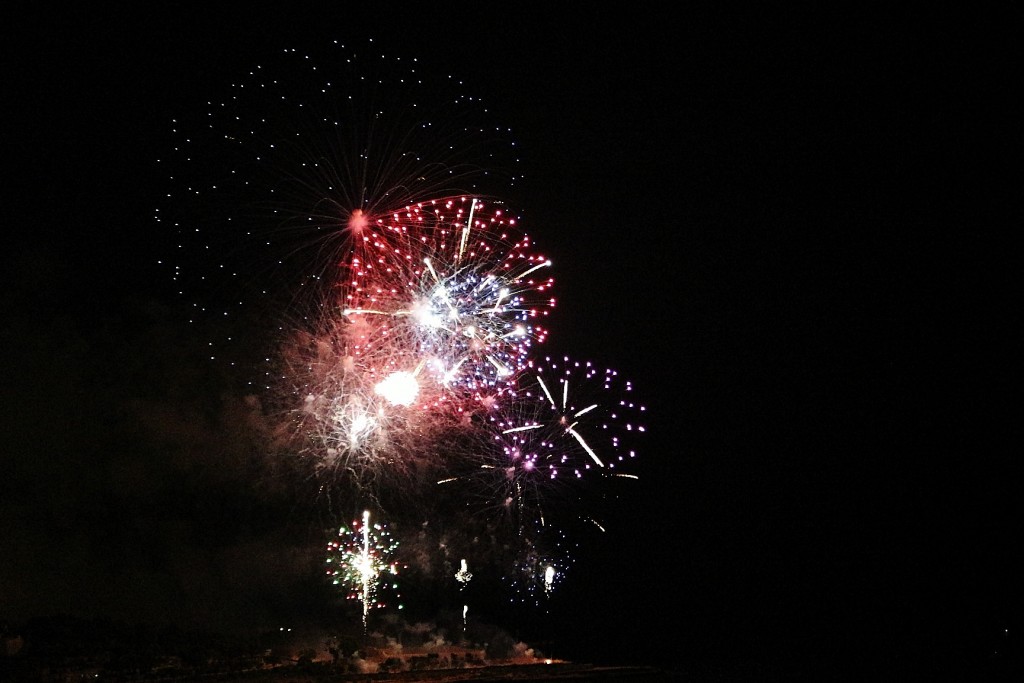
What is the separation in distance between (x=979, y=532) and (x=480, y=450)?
12358 mm

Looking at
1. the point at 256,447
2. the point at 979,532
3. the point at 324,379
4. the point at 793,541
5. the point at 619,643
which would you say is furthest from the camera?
the point at 793,541

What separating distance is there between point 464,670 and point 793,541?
11123 mm

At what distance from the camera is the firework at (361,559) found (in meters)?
16.7

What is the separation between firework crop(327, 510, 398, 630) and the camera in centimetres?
1672

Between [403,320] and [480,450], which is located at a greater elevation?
[403,320]

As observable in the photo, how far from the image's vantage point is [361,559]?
17062 millimetres

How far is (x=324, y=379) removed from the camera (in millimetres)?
14438

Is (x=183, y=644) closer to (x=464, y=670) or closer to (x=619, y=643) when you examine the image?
(x=464, y=670)

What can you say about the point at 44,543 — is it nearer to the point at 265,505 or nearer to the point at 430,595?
the point at 265,505

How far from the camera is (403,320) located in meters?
13.1

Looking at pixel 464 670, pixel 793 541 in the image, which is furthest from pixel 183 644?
pixel 793 541

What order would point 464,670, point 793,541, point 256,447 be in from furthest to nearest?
point 793,541 < point 256,447 < point 464,670

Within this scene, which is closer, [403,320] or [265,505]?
[403,320]

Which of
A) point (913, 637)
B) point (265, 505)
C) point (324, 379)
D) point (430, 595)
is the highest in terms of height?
point (324, 379)
